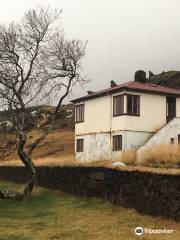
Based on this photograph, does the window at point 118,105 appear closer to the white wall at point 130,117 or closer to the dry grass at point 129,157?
the white wall at point 130,117

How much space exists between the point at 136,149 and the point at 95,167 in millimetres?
12576

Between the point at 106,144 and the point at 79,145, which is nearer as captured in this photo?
the point at 106,144

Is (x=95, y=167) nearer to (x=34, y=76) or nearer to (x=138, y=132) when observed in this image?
(x=34, y=76)

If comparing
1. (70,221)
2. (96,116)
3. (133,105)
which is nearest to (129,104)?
(133,105)

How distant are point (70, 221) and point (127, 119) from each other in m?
19.2

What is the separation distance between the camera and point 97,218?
68.9 feet

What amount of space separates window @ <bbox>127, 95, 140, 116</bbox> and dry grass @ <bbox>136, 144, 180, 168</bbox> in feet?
13.5

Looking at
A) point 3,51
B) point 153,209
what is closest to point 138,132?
point 3,51

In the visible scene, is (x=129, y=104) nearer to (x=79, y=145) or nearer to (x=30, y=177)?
(x=79, y=145)

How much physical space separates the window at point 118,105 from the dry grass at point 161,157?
14.7ft

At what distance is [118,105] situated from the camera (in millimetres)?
→ 40031

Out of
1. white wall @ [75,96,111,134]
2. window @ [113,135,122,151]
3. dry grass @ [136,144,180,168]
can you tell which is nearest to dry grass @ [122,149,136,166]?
dry grass @ [136,144,180,168]

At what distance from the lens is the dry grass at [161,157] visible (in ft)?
110

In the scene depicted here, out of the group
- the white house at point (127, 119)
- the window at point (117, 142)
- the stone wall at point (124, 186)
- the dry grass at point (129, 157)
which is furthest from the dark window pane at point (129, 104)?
the stone wall at point (124, 186)
